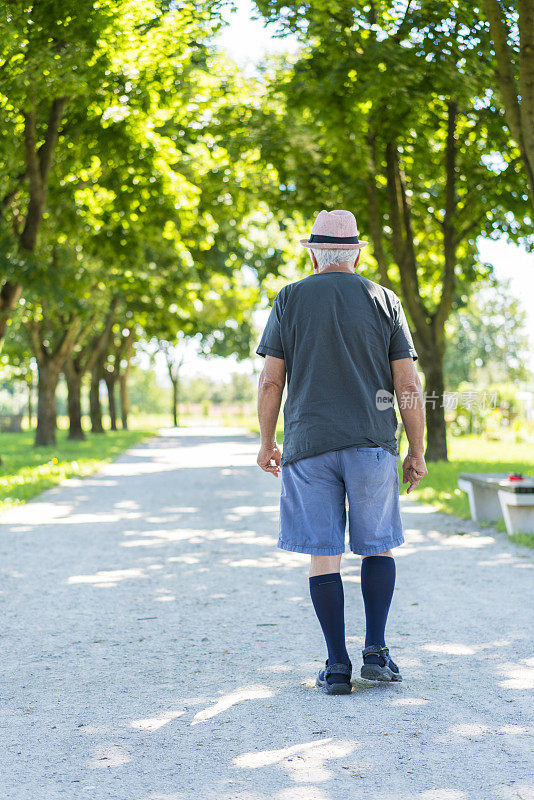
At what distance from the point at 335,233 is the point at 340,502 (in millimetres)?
1215

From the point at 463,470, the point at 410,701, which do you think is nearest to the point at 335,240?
the point at 410,701

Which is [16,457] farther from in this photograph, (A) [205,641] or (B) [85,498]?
(A) [205,641]

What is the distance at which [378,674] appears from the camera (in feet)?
13.2

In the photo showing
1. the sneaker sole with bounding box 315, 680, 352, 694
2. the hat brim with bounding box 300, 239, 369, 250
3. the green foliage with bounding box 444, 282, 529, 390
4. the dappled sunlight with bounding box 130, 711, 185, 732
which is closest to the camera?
the dappled sunlight with bounding box 130, 711, 185, 732

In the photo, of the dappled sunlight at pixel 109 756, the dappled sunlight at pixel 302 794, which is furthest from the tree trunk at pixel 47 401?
Answer: the dappled sunlight at pixel 302 794

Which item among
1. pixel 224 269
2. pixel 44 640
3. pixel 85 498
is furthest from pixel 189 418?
pixel 44 640

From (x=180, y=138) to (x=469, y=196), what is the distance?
16.5ft

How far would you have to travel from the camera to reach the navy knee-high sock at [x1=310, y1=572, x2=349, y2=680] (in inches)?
157

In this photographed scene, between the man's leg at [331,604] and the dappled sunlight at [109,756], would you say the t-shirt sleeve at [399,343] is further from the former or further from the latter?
the dappled sunlight at [109,756]

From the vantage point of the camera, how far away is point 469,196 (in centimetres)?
1554

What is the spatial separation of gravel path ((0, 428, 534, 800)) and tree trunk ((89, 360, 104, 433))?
2518 centimetres

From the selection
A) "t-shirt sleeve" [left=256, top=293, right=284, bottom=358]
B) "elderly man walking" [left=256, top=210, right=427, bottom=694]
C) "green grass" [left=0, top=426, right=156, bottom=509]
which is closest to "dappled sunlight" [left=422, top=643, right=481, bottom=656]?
"elderly man walking" [left=256, top=210, right=427, bottom=694]

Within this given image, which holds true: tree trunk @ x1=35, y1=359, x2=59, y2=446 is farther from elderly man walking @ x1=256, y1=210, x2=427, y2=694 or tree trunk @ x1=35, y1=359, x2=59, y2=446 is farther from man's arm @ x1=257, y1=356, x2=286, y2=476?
elderly man walking @ x1=256, y1=210, x2=427, y2=694

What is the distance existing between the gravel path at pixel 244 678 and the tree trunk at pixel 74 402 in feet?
64.3
